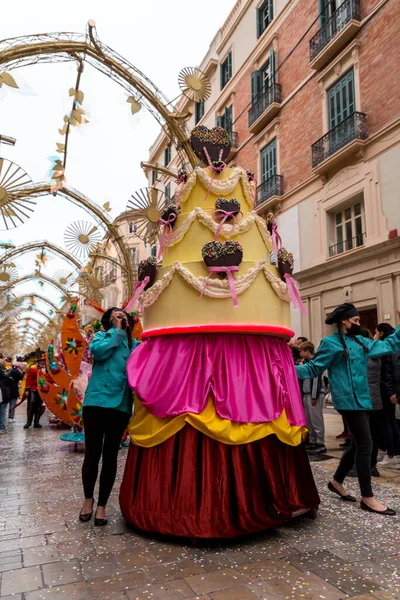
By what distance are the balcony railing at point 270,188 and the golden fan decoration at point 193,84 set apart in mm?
9707

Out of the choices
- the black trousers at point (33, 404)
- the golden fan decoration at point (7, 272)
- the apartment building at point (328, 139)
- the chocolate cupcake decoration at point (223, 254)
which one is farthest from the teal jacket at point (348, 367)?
the golden fan decoration at point (7, 272)


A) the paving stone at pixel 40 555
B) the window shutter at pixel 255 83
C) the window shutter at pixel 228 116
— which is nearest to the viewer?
the paving stone at pixel 40 555

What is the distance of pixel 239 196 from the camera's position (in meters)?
4.29

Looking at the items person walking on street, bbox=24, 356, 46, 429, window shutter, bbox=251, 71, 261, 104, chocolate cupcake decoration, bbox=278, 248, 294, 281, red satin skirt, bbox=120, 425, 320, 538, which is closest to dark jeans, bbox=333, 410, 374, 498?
red satin skirt, bbox=120, 425, 320, 538

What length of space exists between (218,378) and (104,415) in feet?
3.25

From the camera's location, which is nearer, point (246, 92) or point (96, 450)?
point (96, 450)

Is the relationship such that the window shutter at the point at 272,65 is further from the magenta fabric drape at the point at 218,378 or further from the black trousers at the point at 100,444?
the black trousers at the point at 100,444

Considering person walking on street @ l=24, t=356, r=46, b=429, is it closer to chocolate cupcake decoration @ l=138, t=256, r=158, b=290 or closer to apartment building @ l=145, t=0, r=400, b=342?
apartment building @ l=145, t=0, r=400, b=342

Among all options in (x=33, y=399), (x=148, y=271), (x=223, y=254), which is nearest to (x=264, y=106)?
(x=33, y=399)

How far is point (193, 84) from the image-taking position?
706 centimetres

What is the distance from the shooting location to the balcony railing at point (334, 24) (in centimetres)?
1312

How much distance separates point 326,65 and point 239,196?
40.9 ft

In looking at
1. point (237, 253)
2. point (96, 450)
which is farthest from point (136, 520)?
point (237, 253)

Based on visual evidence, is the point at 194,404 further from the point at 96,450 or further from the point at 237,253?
the point at 237,253
